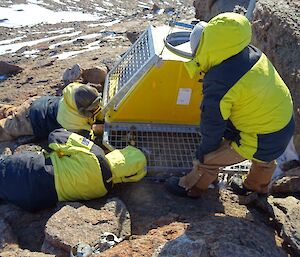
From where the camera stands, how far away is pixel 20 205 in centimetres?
414

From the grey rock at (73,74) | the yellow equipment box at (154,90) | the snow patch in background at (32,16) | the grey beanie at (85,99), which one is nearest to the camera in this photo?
the yellow equipment box at (154,90)

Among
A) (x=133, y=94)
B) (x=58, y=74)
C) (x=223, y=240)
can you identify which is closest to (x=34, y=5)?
(x=58, y=74)

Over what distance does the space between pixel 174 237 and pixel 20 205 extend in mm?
1671

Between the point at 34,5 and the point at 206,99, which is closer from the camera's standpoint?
the point at 206,99

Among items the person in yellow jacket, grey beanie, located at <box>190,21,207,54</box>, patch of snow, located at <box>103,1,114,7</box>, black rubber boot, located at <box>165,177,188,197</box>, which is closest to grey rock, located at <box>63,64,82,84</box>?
black rubber boot, located at <box>165,177,188,197</box>

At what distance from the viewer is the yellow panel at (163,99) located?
4469mm

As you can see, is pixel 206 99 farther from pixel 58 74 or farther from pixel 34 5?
pixel 34 5

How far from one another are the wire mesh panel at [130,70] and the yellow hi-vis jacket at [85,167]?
0.81 meters

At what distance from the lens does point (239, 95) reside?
11.2ft

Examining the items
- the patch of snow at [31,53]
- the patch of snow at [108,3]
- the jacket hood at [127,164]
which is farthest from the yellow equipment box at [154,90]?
the patch of snow at [108,3]

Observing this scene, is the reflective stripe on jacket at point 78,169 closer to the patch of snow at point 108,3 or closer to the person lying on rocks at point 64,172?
the person lying on rocks at point 64,172

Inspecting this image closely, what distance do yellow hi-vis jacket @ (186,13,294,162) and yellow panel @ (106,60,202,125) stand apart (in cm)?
93

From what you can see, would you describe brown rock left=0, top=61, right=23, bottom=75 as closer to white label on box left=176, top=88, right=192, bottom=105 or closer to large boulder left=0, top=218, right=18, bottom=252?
white label on box left=176, top=88, right=192, bottom=105

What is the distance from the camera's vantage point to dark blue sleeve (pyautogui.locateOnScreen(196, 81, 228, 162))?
11.1ft
